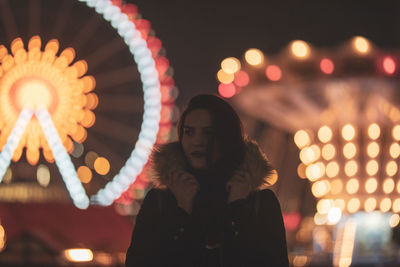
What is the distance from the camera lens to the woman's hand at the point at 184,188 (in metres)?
2.12

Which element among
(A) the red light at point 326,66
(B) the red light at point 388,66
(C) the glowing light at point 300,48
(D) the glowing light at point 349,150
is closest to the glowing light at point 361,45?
(B) the red light at point 388,66

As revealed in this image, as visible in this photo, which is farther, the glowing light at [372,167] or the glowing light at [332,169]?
the glowing light at [332,169]

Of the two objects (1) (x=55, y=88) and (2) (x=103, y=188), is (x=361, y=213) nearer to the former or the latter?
(2) (x=103, y=188)

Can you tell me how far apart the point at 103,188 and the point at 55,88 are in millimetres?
2687

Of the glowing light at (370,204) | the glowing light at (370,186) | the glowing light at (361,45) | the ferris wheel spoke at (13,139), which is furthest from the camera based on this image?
the glowing light at (370,186)

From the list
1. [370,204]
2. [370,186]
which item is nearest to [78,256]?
[370,204]

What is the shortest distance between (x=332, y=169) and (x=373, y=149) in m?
1.40

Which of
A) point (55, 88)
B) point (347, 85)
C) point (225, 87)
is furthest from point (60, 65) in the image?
point (347, 85)

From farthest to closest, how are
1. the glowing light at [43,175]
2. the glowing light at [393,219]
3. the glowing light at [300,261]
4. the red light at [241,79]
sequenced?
1. the red light at [241,79]
2. the glowing light at [393,219]
3. the glowing light at [43,175]
4. the glowing light at [300,261]

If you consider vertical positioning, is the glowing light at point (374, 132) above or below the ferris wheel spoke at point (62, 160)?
above

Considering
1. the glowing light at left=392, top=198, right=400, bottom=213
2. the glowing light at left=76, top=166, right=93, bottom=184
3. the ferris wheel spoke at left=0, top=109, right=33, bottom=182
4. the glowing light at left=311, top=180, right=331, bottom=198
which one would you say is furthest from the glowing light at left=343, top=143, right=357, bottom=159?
the ferris wheel spoke at left=0, top=109, right=33, bottom=182

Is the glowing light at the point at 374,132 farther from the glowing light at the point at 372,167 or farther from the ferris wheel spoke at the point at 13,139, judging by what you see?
the ferris wheel spoke at the point at 13,139

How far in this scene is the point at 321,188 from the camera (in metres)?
23.4

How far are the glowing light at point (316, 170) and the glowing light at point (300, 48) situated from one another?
11.7 feet
